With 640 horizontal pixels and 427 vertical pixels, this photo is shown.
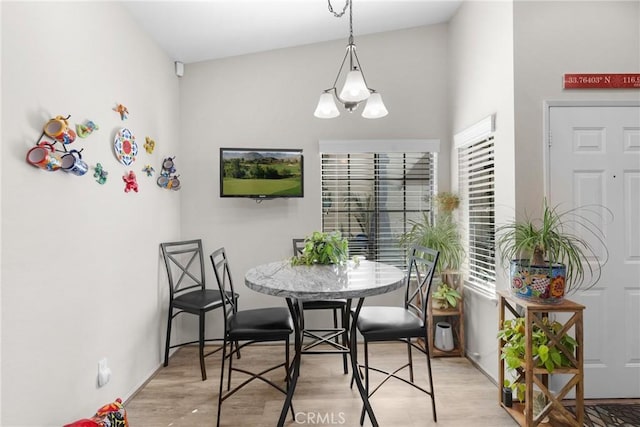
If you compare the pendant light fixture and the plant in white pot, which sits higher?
the pendant light fixture

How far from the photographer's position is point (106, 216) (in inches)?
83.4

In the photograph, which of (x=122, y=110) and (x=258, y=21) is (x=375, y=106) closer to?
(x=258, y=21)

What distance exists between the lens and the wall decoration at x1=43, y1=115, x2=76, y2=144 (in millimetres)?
1619

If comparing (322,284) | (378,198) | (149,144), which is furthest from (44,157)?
(378,198)

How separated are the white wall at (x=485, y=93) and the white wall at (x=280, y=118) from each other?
303 millimetres

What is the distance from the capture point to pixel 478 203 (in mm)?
2854

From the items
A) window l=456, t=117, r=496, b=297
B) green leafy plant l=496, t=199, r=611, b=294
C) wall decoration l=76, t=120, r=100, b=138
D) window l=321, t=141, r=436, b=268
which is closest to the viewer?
wall decoration l=76, t=120, r=100, b=138

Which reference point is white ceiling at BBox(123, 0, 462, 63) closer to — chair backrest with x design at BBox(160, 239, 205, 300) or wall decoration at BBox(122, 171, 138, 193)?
wall decoration at BBox(122, 171, 138, 193)

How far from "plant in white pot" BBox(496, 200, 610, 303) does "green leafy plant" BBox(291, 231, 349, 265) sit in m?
1.06

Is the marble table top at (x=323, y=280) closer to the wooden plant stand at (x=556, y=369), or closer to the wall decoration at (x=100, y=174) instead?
the wooden plant stand at (x=556, y=369)

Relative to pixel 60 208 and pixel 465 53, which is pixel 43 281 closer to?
pixel 60 208

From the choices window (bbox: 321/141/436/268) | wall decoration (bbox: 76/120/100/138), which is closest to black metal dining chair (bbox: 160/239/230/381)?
wall decoration (bbox: 76/120/100/138)

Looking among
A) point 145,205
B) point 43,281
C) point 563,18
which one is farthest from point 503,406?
point 145,205

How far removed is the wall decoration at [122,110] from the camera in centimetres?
226
